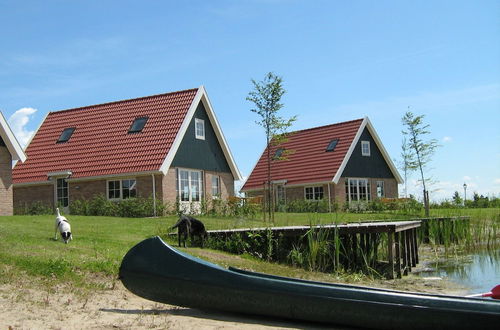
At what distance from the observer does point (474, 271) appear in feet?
48.3

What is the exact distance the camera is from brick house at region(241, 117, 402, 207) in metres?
35.2

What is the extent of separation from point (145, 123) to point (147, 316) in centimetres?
2104

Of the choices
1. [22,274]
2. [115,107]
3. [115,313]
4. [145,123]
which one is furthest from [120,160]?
[115,313]

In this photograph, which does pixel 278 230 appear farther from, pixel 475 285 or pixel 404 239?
pixel 475 285

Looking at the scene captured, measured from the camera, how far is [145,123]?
2814cm

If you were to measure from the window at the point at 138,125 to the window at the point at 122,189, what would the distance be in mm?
2771

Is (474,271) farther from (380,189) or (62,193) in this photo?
(380,189)

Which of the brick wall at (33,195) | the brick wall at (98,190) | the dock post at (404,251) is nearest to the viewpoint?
the dock post at (404,251)

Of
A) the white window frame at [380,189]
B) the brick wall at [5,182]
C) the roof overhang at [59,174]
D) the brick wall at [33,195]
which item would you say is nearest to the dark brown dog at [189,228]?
the brick wall at [5,182]

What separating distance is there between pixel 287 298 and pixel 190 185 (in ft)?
67.6

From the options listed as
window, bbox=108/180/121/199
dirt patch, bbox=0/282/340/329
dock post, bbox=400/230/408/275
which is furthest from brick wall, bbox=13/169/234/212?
dirt patch, bbox=0/282/340/329

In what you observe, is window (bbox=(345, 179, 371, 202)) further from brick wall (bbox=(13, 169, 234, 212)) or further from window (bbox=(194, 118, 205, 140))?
window (bbox=(194, 118, 205, 140))

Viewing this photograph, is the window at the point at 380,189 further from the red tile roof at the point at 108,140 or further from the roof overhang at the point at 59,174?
the roof overhang at the point at 59,174

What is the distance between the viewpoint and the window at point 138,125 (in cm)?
2798
